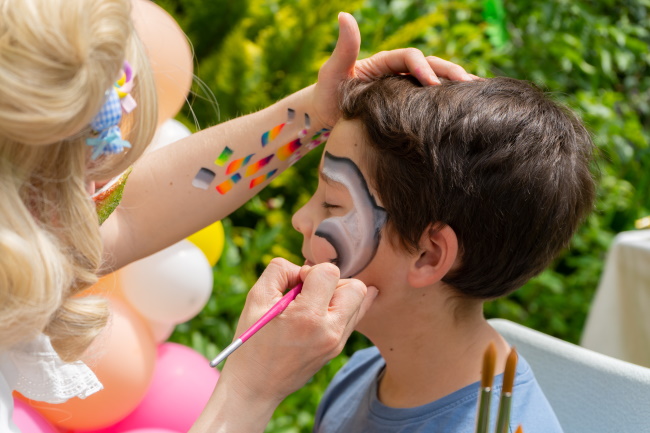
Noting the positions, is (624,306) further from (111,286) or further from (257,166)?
(111,286)

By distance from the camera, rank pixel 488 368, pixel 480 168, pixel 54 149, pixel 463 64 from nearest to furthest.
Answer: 1. pixel 488 368
2. pixel 54 149
3. pixel 480 168
4. pixel 463 64

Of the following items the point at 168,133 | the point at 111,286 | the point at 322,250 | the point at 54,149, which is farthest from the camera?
the point at 168,133

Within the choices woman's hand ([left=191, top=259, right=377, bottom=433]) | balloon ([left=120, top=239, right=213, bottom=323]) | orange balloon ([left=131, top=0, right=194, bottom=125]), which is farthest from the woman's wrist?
orange balloon ([left=131, top=0, right=194, bottom=125])

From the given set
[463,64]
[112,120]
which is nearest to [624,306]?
[463,64]

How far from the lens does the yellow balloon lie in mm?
1957

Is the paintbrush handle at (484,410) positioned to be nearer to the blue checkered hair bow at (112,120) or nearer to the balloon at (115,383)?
the blue checkered hair bow at (112,120)

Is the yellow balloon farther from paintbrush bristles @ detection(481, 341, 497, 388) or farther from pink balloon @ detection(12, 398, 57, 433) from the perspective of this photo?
paintbrush bristles @ detection(481, 341, 497, 388)

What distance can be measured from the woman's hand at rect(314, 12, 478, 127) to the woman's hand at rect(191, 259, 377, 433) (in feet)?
1.22

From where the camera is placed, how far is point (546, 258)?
1226mm

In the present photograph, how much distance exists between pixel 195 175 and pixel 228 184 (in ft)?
0.21

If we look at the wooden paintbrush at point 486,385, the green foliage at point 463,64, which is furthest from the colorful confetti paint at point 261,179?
the green foliage at point 463,64

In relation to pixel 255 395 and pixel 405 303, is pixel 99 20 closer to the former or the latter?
pixel 255 395

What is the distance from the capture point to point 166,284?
1.69 m

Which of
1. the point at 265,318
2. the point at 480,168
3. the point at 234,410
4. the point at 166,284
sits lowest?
the point at 166,284
